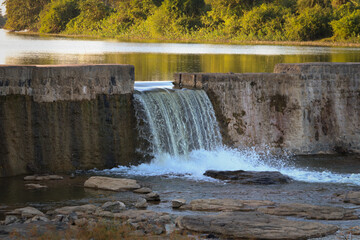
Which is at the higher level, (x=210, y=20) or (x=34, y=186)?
(x=210, y=20)

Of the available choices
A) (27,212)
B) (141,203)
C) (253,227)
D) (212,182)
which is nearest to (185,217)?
(253,227)

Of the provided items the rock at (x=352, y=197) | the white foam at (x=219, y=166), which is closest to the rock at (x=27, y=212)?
the white foam at (x=219, y=166)

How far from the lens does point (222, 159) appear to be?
1612cm

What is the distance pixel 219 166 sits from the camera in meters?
15.6

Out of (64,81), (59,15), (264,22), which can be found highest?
(59,15)

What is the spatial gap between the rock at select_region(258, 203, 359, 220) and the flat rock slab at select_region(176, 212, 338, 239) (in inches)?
19.8

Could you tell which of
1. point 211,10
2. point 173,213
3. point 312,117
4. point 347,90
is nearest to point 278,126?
point 312,117

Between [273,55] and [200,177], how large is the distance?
18410 mm

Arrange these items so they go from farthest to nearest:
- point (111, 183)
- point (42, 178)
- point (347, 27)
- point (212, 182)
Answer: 1. point (347, 27)
2. point (212, 182)
3. point (42, 178)
4. point (111, 183)

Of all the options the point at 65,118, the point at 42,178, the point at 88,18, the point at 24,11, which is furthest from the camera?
the point at 24,11

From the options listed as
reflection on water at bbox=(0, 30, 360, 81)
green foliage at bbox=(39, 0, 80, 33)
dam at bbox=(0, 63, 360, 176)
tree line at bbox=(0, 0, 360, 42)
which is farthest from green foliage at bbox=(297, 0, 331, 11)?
dam at bbox=(0, 63, 360, 176)

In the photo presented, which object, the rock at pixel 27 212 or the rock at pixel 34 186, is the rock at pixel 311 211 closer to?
the rock at pixel 27 212

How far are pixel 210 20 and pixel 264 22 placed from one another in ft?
16.8

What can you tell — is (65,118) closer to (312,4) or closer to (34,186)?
(34,186)
